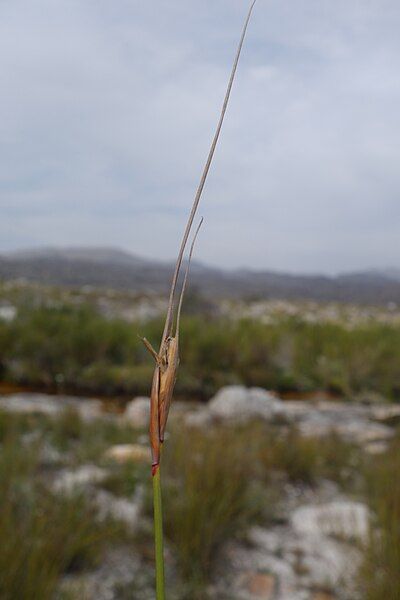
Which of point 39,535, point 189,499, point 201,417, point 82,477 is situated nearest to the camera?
point 39,535

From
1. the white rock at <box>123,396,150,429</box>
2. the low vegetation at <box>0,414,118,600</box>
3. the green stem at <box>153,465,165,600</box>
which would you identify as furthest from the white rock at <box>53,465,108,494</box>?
the green stem at <box>153,465,165,600</box>

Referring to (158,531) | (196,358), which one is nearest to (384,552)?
(158,531)

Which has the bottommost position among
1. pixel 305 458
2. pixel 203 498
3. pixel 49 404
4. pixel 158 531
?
pixel 49 404

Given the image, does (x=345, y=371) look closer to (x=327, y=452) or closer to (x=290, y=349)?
(x=290, y=349)

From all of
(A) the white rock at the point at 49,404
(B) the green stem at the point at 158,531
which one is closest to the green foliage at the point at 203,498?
(A) the white rock at the point at 49,404

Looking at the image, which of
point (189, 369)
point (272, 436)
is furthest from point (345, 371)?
point (272, 436)

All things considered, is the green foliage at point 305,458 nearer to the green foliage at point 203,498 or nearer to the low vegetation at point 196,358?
the green foliage at point 203,498

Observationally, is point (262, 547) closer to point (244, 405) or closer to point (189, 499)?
point (189, 499)

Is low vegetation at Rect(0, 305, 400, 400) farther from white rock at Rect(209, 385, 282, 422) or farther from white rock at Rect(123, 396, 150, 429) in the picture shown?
white rock at Rect(123, 396, 150, 429)
